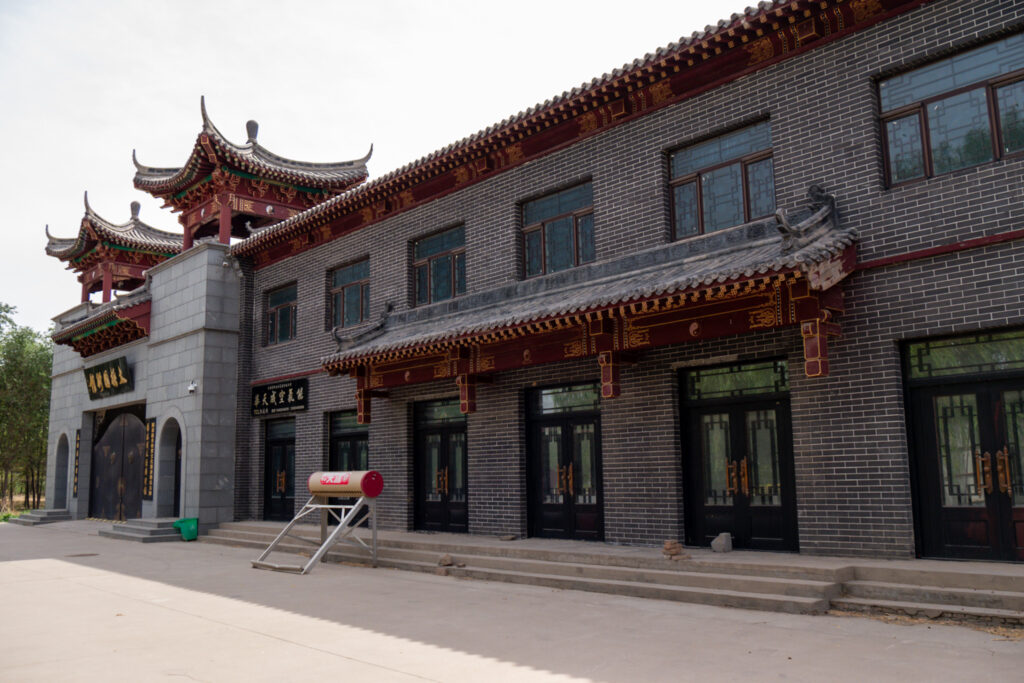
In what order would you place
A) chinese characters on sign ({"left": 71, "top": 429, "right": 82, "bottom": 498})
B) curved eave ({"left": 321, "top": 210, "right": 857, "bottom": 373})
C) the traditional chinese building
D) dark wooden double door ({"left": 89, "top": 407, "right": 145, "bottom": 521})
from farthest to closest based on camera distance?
chinese characters on sign ({"left": 71, "top": 429, "right": 82, "bottom": 498}) < dark wooden double door ({"left": 89, "top": 407, "right": 145, "bottom": 521}) < the traditional chinese building < curved eave ({"left": 321, "top": 210, "right": 857, "bottom": 373})

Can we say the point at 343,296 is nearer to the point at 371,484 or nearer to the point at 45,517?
the point at 371,484

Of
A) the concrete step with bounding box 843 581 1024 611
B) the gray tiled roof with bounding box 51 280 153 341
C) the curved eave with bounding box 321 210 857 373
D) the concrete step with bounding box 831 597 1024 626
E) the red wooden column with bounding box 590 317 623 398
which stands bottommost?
the concrete step with bounding box 831 597 1024 626

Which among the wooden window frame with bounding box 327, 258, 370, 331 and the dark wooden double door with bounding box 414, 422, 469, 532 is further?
the wooden window frame with bounding box 327, 258, 370, 331

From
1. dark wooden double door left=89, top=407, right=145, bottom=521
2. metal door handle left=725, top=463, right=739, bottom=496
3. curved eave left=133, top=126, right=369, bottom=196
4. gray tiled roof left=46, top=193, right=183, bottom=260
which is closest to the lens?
metal door handle left=725, top=463, right=739, bottom=496

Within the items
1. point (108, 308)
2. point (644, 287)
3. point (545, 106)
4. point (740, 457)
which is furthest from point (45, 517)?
point (740, 457)

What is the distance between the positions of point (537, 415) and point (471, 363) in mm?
1253

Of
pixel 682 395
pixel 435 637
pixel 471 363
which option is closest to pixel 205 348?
pixel 471 363

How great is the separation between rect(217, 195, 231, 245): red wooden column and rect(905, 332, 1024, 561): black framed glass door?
595 inches

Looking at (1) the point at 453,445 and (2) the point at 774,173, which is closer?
(2) the point at 774,173

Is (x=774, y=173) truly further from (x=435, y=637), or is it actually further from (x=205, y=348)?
(x=205, y=348)

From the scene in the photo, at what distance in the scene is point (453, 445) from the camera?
13.1 meters

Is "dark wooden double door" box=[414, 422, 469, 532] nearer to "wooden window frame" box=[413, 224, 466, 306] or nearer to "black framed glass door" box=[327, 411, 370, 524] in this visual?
"black framed glass door" box=[327, 411, 370, 524]

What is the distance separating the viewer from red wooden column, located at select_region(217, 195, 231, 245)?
60.6 ft

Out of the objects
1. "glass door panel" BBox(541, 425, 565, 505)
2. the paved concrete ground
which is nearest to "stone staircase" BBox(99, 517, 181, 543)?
the paved concrete ground
